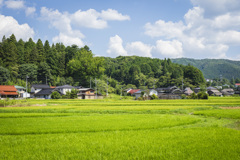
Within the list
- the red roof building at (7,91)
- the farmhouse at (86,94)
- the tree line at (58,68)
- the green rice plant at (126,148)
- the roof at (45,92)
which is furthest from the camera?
the tree line at (58,68)

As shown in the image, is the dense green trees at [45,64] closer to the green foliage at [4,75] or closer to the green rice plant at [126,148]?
the green foliage at [4,75]

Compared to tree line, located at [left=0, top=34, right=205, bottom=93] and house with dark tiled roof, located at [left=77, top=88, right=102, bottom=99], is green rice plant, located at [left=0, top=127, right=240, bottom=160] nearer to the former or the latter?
house with dark tiled roof, located at [left=77, top=88, right=102, bottom=99]

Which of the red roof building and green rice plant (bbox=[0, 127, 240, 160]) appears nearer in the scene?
green rice plant (bbox=[0, 127, 240, 160])

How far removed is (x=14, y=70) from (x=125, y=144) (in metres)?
75.6

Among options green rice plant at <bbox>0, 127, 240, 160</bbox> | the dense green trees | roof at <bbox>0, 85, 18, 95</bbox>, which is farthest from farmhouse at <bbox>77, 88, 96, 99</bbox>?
green rice plant at <bbox>0, 127, 240, 160</bbox>

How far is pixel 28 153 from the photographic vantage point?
22.8ft

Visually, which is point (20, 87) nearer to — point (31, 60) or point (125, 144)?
point (31, 60)

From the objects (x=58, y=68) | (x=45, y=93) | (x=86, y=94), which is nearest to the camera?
(x=45, y=93)

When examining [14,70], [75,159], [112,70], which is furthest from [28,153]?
[112,70]

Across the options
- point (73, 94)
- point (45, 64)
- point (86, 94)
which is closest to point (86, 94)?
point (86, 94)

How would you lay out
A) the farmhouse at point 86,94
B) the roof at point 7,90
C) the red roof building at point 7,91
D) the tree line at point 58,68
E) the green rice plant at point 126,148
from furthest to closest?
1. the tree line at point 58,68
2. the farmhouse at point 86,94
3. the roof at point 7,90
4. the red roof building at point 7,91
5. the green rice plant at point 126,148

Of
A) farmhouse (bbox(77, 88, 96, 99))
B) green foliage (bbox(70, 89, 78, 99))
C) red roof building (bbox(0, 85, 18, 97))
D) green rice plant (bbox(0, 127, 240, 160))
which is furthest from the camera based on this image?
farmhouse (bbox(77, 88, 96, 99))

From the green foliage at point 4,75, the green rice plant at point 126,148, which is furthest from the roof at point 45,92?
the green rice plant at point 126,148

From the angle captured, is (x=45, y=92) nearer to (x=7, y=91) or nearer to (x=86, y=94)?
(x=7, y=91)
